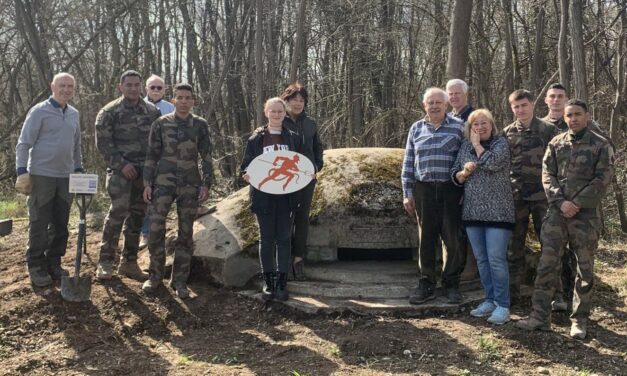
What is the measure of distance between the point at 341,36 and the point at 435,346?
11539mm

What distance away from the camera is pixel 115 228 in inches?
217

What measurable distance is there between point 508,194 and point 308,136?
6.31ft

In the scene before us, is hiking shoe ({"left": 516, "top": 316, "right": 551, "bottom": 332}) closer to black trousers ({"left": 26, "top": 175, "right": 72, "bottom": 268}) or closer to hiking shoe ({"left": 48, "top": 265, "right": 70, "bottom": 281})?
hiking shoe ({"left": 48, "top": 265, "right": 70, "bottom": 281})

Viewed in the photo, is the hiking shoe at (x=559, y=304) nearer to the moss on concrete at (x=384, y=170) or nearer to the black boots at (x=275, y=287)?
the moss on concrete at (x=384, y=170)

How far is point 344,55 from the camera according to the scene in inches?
573

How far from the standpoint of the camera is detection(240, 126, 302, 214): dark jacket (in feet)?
16.1

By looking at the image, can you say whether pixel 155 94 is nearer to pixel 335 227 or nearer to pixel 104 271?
pixel 104 271

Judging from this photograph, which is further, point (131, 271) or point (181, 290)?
point (131, 271)

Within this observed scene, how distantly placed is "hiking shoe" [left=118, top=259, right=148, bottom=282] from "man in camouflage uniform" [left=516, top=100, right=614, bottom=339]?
12.3 ft

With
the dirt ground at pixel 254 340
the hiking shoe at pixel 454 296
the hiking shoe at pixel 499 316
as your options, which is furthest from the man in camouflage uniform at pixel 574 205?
the hiking shoe at pixel 454 296

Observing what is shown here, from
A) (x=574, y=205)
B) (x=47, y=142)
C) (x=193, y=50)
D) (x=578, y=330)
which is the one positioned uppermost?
(x=193, y=50)

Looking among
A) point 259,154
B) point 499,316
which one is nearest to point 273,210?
point 259,154

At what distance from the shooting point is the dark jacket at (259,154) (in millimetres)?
4918

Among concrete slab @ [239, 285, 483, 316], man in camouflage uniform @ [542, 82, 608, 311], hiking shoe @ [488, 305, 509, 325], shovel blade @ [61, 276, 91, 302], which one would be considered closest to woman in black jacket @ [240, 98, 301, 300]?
concrete slab @ [239, 285, 483, 316]
